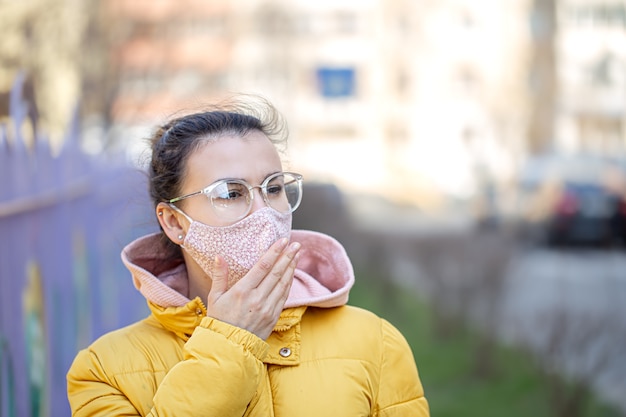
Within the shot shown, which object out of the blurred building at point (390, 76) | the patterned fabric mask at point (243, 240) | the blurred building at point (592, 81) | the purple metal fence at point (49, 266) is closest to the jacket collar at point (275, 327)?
the patterned fabric mask at point (243, 240)

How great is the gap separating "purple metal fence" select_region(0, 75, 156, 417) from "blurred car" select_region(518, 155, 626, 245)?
21.8 ft

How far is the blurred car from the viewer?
11438 mm

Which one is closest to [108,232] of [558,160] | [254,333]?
[254,333]

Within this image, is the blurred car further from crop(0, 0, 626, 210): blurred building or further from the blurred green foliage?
the blurred green foliage

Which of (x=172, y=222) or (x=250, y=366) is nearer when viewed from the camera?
(x=250, y=366)

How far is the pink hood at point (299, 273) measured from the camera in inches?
82.9

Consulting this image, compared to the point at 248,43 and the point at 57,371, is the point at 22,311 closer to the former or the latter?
the point at 57,371

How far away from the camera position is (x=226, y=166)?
82.3 inches

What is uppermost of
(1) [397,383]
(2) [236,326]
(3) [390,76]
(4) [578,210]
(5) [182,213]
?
(3) [390,76]

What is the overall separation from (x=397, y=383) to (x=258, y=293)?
0.43 metres

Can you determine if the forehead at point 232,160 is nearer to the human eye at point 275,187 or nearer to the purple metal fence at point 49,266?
the human eye at point 275,187

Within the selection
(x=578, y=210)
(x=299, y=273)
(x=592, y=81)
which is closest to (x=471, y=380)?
(x=299, y=273)

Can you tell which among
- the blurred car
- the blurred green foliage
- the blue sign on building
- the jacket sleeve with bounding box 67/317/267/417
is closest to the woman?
the jacket sleeve with bounding box 67/317/267/417

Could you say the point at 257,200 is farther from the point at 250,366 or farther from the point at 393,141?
the point at 393,141
